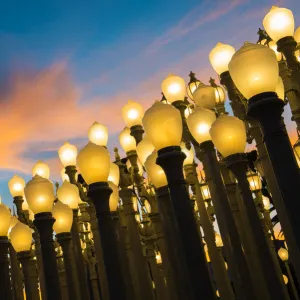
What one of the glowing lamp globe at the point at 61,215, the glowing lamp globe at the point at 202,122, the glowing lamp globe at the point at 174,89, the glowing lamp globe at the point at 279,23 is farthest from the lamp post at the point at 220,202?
the glowing lamp globe at the point at 61,215

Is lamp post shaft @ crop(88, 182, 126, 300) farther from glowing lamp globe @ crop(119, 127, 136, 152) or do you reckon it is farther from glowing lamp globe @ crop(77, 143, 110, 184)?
glowing lamp globe @ crop(119, 127, 136, 152)

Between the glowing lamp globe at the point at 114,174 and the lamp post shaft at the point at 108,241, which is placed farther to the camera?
the glowing lamp globe at the point at 114,174

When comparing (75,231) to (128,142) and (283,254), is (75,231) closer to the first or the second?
(128,142)

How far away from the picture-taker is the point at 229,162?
7.14 metres

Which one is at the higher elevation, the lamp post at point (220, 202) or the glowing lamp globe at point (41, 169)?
the glowing lamp globe at point (41, 169)

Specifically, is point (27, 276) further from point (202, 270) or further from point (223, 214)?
point (202, 270)

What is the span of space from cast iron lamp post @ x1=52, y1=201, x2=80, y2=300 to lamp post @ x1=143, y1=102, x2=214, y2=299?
326 cm

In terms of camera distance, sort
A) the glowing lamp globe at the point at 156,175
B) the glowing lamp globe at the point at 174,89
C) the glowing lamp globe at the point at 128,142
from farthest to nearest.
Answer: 1. the glowing lamp globe at the point at 128,142
2. the glowing lamp globe at the point at 174,89
3. the glowing lamp globe at the point at 156,175

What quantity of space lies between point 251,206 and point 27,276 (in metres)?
5.84

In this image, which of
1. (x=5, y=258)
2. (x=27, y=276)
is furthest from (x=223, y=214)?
(x=27, y=276)

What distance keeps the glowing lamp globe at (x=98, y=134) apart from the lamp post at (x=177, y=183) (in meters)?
3.94

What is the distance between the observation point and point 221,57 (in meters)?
8.85

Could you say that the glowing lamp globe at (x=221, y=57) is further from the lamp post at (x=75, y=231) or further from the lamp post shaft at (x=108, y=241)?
the lamp post at (x=75, y=231)

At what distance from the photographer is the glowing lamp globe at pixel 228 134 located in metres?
7.00
